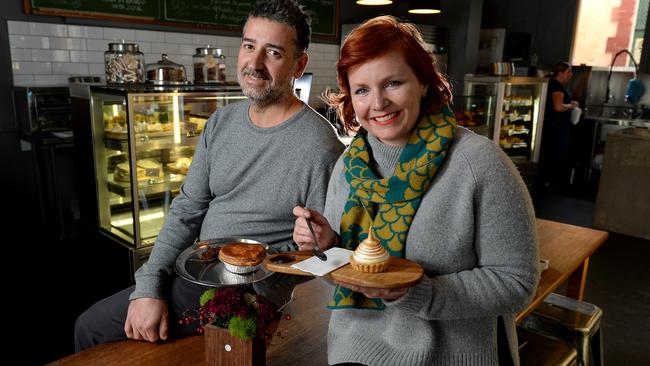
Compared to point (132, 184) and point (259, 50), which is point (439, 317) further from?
point (132, 184)

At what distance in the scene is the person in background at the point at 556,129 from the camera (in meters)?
7.43

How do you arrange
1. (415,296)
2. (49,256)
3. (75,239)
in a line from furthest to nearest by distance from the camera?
1. (75,239)
2. (49,256)
3. (415,296)

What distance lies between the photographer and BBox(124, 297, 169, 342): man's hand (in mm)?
1843

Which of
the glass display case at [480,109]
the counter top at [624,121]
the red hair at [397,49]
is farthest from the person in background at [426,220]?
the counter top at [624,121]

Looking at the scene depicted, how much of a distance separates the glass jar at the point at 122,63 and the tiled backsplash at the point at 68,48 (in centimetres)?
133

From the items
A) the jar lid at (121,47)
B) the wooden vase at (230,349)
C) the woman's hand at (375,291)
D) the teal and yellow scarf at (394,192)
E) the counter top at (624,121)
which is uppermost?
the jar lid at (121,47)

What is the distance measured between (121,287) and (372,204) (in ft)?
9.60

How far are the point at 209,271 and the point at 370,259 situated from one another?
74 cm

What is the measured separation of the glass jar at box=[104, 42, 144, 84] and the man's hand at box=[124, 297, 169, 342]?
2.38m

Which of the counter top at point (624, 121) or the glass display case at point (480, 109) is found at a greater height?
the glass display case at point (480, 109)

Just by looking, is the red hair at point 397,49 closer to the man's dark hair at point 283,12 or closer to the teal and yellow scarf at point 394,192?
the teal and yellow scarf at point 394,192

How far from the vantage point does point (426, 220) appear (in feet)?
4.47

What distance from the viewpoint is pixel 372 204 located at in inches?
57.3

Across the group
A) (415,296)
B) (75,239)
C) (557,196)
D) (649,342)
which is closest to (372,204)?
(415,296)
